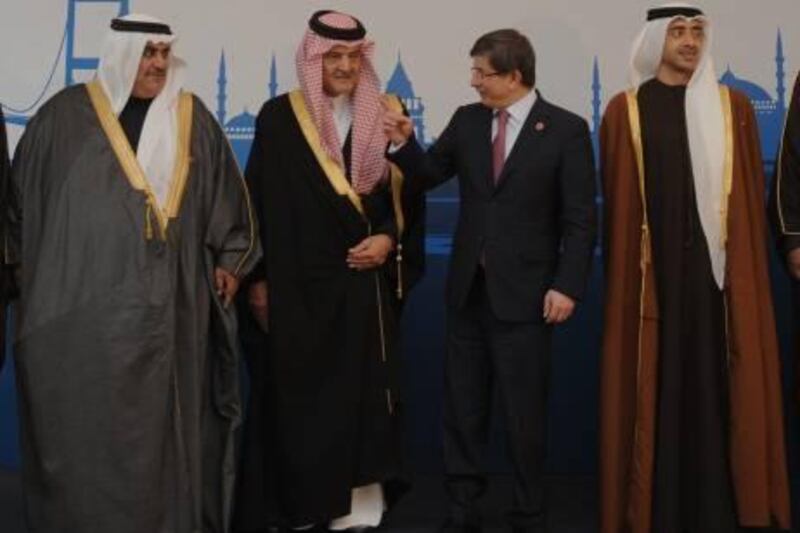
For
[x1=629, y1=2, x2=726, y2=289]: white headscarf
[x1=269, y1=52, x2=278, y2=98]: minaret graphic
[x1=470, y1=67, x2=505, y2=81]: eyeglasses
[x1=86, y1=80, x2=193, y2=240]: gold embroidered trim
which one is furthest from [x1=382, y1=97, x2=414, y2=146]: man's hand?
[x1=269, y1=52, x2=278, y2=98]: minaret graphic

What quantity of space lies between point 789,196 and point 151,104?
2.03m

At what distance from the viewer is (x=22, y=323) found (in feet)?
10.3

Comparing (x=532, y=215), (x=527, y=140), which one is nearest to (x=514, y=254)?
(x=532, y=215)

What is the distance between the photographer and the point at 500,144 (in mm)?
3293

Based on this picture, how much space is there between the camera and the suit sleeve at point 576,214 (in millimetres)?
3131

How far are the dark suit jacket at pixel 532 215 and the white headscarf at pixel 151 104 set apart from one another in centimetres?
72

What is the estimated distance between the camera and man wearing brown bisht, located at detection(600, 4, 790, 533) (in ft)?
10.5

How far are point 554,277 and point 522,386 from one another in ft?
1.14

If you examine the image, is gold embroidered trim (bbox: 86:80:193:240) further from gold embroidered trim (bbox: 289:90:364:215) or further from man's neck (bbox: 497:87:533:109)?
man's neck (bbox: 497:87:533:109)

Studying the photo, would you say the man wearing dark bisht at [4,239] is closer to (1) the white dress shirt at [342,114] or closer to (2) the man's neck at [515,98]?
(1) the white dress shirt at [342,114]

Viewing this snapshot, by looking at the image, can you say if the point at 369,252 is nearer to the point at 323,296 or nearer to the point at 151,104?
the point at 323,296

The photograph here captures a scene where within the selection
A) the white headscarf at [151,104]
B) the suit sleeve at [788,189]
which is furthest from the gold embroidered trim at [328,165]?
the suit sleeve at [788,189]

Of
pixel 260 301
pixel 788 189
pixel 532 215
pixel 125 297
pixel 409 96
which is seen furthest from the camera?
pixel 409 96

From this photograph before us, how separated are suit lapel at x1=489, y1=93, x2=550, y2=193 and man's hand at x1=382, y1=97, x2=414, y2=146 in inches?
Result: 12.9
